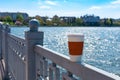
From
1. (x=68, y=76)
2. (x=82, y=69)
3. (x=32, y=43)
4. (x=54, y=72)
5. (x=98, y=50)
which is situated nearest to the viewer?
(x=82, y=69)

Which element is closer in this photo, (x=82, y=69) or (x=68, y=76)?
(x=82, y=69)

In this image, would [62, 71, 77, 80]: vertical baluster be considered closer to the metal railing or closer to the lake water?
the metal railing

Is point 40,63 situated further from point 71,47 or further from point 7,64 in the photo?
point 7,64

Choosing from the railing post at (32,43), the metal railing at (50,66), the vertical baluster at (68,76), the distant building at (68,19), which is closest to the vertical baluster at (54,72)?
the metal railing at (50,66)

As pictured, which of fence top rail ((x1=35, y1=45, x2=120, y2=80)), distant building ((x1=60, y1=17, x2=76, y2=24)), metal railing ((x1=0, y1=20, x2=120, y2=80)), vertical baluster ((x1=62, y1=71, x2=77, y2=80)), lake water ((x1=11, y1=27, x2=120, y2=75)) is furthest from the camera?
distant building ((x1=60, y1=17, x2=76, y2=24))

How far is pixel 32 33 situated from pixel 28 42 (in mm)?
125

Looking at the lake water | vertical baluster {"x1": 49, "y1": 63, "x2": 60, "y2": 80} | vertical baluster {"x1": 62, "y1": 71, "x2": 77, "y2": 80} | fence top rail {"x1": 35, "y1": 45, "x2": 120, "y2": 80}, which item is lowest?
the lake water

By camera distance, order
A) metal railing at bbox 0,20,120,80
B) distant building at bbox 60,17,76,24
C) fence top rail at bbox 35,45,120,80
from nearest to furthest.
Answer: fence top rail at bbox 35,45,120,80 → metal railing at bbox 0,20,120,80 → distant building at bbox 60,17,76,24

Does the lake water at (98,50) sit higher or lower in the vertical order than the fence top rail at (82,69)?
lower

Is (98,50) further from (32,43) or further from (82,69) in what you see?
(82,69)

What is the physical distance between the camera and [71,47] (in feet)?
6.30

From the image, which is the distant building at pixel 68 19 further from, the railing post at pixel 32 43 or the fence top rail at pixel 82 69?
the fence top rail at pixel 82 69

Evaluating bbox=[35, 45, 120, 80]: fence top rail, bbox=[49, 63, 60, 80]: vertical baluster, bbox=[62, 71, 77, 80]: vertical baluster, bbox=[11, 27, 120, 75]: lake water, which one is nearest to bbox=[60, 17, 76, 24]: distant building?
bbox=[11, 27, 120, 75]: lake water

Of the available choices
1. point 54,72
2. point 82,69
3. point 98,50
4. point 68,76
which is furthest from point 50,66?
point 98,50
